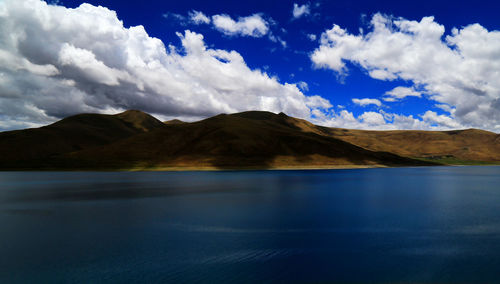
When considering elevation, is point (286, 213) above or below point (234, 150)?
below

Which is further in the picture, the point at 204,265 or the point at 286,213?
the point at 286,213

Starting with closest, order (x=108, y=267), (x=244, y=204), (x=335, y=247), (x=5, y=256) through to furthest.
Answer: (x=108, y=267) → (x=5, y=256) → (x=335, y=247) → (x=244, y=204)

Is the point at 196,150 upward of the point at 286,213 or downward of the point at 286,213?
upward

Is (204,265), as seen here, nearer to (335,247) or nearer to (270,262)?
(270,262)

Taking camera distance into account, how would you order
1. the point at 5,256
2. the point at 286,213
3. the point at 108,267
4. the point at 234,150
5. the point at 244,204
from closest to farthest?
the point at 108,267 → the point at 5,256 → the point at 286,213 → the point at 244,204 → the point at 234,150

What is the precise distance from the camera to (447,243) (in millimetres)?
21969

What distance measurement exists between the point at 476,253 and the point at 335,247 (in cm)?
854

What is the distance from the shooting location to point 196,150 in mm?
191625

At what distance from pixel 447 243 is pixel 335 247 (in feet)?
27.0

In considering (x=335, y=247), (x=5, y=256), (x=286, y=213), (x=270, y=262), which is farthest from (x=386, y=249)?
(x=5, y=256)

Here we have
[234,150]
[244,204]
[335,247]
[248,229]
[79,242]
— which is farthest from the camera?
Result: [234,150]

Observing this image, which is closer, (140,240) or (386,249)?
(386,249)

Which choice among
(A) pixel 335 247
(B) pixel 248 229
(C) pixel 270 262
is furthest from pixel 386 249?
(B) pixel 248 229

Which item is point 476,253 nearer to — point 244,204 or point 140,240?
point 140,240
